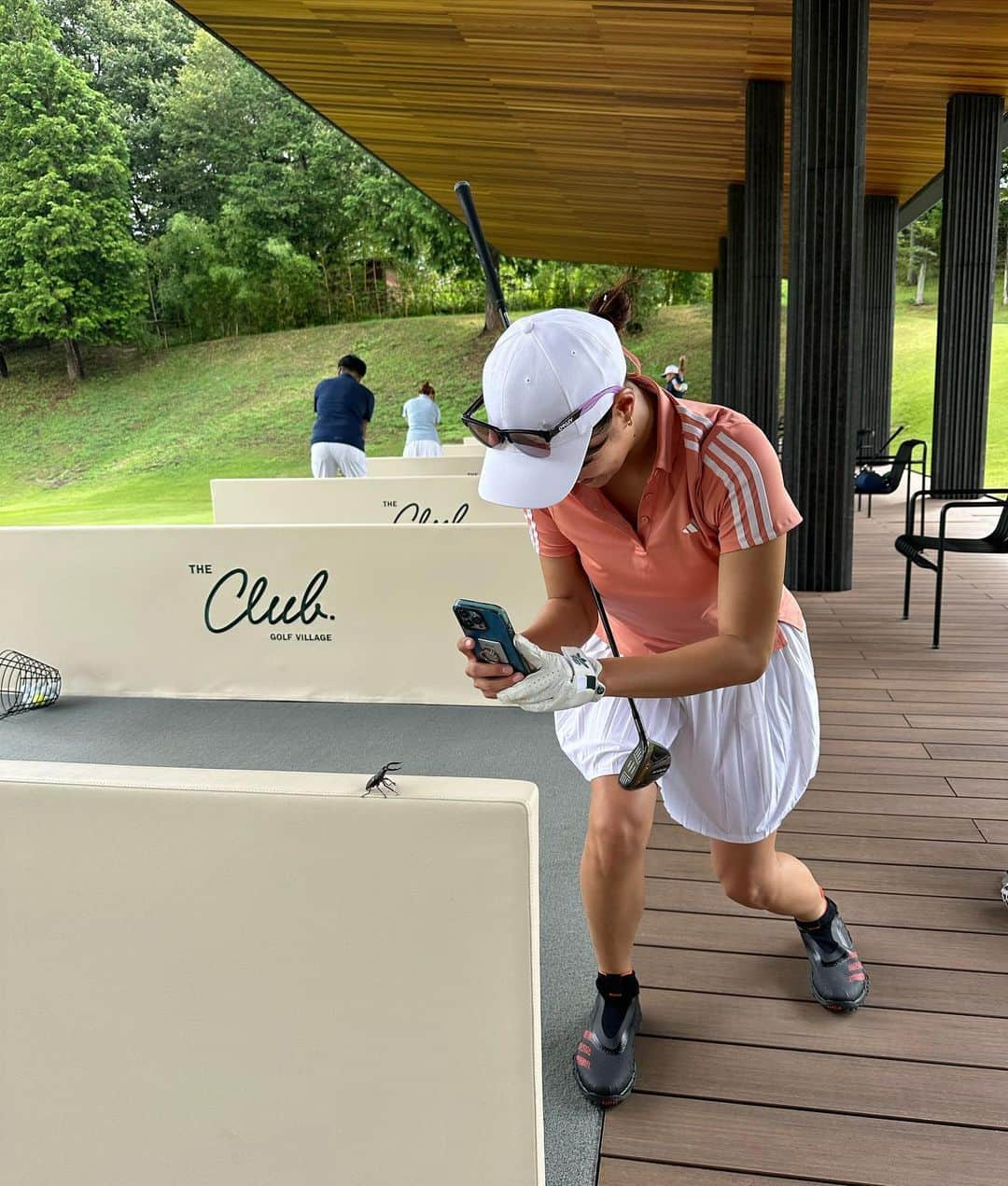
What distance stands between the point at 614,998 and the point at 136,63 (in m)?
38.1

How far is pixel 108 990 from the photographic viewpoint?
1.36 meters

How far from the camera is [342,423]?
8.40 metres

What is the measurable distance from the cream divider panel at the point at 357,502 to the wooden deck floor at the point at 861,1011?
10.4 ft

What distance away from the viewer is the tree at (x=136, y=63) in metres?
32.4

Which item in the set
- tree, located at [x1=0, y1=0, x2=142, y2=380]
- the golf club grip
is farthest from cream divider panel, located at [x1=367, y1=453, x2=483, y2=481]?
tree, located at [x1=0, y1=0, x2=142, y2=380]

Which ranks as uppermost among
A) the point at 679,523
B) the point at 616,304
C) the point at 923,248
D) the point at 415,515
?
the point at 923,248

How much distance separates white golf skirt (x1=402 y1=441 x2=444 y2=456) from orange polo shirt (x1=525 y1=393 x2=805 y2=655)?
974cm

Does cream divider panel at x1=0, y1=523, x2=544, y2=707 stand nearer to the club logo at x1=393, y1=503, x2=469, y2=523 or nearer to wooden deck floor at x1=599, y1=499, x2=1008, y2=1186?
wooden deck floor at x1=599, y1=499, x2=1008, y2=1186

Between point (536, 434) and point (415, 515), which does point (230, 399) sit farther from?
point (536, 434)

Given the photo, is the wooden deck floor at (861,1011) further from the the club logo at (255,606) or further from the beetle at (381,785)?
the the club logo at (255,606)

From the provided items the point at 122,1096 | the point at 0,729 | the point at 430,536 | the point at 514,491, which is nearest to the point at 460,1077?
the point at 122,1096

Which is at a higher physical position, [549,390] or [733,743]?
[549,390]

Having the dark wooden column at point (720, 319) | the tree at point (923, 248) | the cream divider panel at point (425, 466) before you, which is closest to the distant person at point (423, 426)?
the cream divider panel at point (425, 466)

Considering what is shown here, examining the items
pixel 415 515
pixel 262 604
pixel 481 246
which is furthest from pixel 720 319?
pixel 481 246
